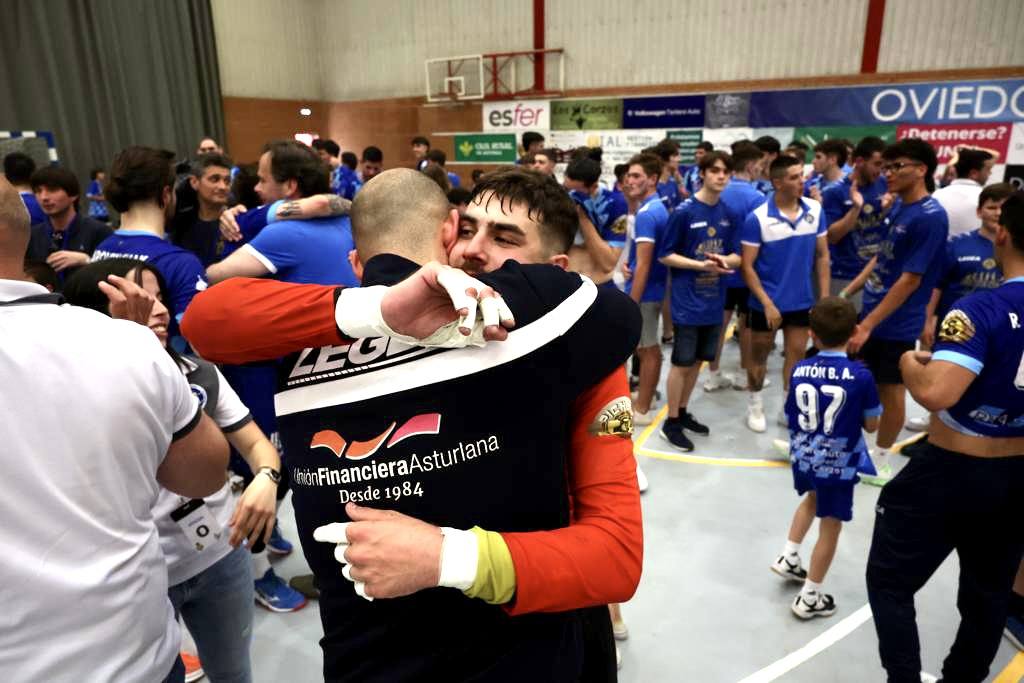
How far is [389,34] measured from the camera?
15.1 metres

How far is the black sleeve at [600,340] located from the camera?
105 centimetres

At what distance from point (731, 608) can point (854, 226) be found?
4083 mm

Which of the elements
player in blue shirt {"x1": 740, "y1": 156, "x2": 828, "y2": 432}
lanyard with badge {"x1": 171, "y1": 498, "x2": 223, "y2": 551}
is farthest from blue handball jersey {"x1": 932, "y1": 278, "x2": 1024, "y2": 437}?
player in blue shirt {"x1": 740, "y1": 156, "x2": 828, "y2": 432}

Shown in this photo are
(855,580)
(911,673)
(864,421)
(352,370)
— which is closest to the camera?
(352,370)

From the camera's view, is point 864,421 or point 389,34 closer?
point 864,421

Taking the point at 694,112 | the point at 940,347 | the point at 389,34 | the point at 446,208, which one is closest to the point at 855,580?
the point at 940,347

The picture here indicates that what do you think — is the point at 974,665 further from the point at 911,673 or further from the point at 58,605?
the point at 58,605

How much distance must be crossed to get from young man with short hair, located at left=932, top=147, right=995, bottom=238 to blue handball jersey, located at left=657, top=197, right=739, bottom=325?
1481 millimetres

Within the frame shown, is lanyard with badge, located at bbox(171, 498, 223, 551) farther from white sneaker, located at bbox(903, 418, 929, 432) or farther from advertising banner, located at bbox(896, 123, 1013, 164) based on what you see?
advertising banner, located at bbox(896, 123, 1013, 164)

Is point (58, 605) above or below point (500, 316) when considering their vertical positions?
below

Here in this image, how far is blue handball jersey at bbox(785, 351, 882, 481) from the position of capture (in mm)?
2951

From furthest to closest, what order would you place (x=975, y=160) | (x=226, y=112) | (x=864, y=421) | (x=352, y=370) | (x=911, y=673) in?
(x=226, y=112) → (x=975, y=160) → (x=864, y=421) → (x=911, y=673) → (x=352, y=370)

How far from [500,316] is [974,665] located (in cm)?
253

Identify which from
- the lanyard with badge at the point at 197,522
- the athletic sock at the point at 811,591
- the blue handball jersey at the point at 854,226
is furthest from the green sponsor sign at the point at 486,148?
the lanyard with badge at the point at 197,522
